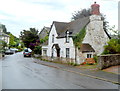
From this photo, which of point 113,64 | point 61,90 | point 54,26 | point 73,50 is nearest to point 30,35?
point 54,26

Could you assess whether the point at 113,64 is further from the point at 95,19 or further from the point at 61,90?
the point at 61,90

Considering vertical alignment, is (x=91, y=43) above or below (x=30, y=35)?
below

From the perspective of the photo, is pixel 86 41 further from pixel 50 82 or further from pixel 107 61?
pixel 50 82

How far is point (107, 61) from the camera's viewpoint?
51.5 feet

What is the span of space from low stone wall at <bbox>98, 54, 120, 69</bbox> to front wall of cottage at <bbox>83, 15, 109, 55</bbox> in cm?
455

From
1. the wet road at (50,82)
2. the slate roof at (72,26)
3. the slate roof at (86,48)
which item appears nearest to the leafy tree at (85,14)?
the slate roof at (72,26)

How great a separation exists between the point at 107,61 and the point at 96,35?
653 cm

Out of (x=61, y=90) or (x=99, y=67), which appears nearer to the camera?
(x=61, y=90)

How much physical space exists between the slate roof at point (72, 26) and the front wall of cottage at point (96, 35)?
89 cm

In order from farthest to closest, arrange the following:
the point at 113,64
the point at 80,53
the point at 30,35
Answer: the point at 30,35 < the point at 80,53 < the point at 113,64

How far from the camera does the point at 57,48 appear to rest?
24469mm

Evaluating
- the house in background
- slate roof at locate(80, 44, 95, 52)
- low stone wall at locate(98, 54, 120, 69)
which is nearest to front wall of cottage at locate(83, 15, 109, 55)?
the house in background

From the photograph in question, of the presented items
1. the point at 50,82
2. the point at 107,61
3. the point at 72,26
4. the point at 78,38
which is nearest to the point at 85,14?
the point at 72,26

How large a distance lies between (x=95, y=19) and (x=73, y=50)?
5356 millimetres
